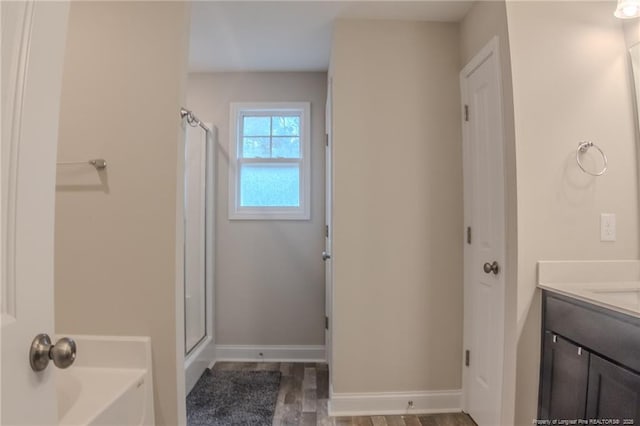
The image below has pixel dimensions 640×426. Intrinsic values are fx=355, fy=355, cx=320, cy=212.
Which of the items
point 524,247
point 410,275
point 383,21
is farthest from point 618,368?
point 383,21

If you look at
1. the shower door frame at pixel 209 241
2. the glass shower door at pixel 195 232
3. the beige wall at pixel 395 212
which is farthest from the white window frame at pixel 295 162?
the beige wall at pixel 395 212

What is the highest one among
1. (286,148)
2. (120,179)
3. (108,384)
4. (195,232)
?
(286,148)

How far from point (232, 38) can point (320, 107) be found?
2.97 ft

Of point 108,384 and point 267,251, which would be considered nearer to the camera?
point 108,384

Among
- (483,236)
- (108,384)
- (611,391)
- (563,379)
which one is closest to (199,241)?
(108,384)

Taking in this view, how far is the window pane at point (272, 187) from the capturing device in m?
3.07

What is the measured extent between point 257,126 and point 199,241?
111 cm

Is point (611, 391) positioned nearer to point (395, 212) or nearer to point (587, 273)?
point (587, 273)

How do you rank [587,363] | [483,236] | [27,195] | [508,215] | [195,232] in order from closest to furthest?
1. [27,195]
2. [587,363]
3. [508,215]
4. [483,236]
5. [195,232]

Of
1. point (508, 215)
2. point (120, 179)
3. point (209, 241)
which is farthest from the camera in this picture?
point (209, 241)

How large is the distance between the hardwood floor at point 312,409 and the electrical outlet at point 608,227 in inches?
50.8

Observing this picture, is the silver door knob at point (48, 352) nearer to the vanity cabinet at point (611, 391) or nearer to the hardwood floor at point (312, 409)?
the vanity cabinet at point (611, 391)

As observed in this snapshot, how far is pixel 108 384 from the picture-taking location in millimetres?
1438

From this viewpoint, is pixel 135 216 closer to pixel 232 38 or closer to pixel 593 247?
pixel 232 38
